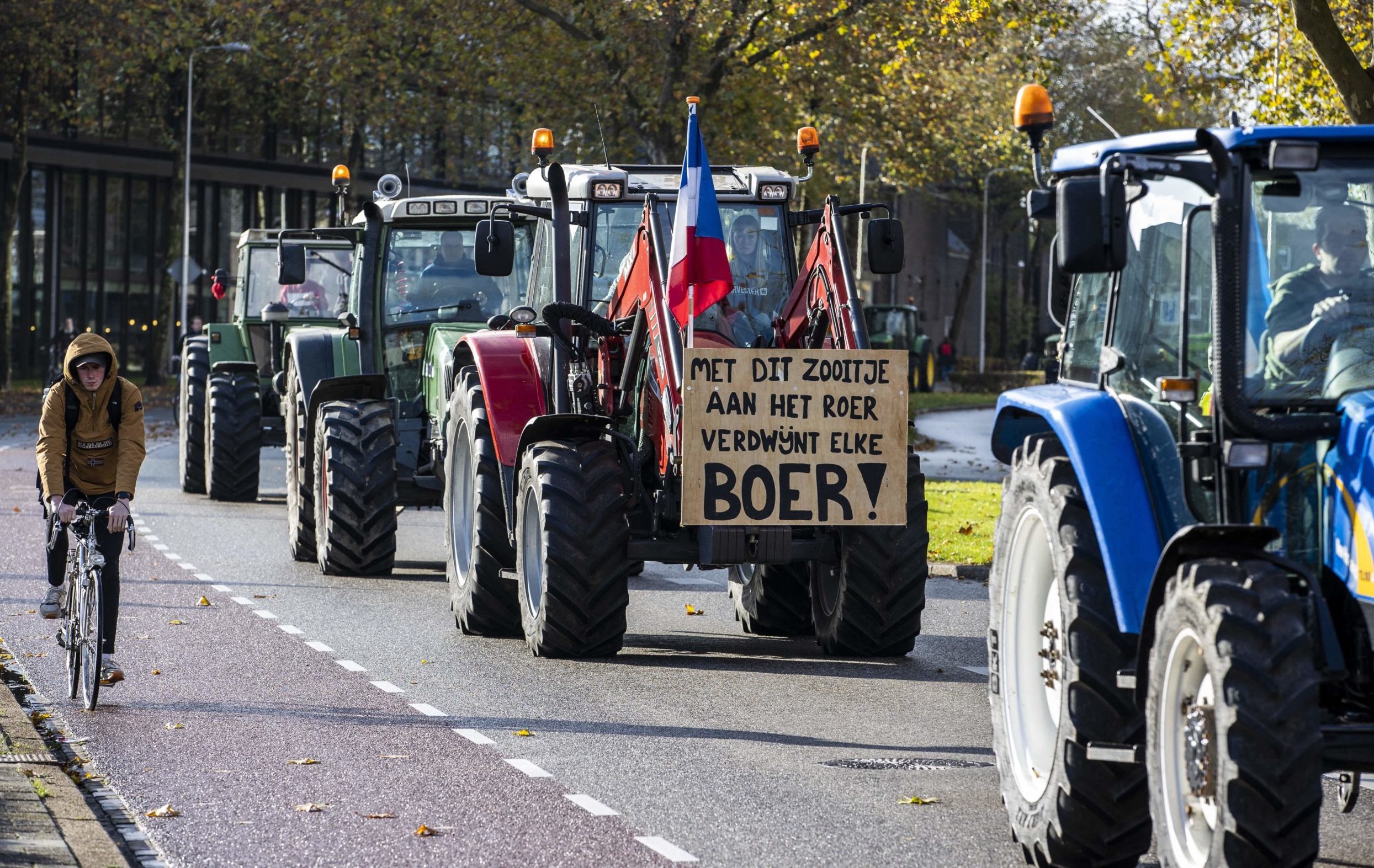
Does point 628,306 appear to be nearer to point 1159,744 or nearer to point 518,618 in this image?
point 518,618

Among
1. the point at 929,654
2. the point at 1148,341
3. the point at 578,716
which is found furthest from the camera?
the point at 929,654

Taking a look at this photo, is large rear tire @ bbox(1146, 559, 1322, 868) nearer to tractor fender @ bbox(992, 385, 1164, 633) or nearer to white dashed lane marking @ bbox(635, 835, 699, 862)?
tractor fender @ bbox(992, 385, 1164, 633)

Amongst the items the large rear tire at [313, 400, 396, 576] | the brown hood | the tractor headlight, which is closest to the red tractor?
Answer: the tractor headlight

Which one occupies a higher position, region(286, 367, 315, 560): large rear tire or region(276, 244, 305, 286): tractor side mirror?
region(276, 244, 305, 286): tractor side mirror

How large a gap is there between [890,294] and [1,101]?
42.4 metres

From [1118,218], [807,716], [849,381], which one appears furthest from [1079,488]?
[849,381]

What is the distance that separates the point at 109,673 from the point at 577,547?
231cm

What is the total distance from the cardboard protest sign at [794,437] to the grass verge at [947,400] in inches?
1368

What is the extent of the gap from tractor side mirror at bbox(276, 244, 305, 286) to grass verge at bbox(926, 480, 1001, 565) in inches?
215

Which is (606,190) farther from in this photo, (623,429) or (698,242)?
(698,242)

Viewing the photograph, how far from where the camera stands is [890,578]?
1145cm

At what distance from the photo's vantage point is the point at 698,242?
438 inches

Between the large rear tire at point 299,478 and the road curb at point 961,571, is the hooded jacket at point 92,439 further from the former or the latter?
the road curb at point 961,571

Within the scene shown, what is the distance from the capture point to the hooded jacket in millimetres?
10094
